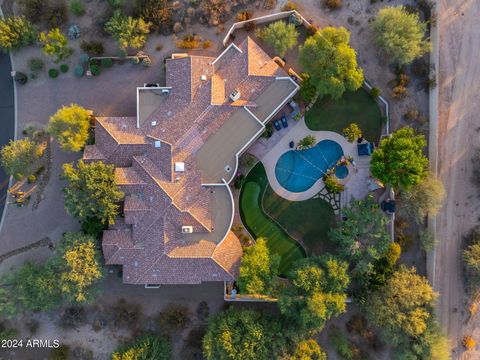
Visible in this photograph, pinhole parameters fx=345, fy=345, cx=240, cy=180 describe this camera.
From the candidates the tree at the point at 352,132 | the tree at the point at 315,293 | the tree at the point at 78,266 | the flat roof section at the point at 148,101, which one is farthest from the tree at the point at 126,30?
the tree at the point at 315,293

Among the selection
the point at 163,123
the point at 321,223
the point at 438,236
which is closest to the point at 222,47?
the point at 163,123

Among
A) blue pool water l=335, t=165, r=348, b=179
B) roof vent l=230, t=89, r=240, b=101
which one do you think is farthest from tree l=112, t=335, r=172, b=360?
roof vent l=230, t=89, r=240, b=101

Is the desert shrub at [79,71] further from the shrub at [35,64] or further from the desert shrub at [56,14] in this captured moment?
the desert shrub at [56,14]

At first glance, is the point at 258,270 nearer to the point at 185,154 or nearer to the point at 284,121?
the point at 185,154

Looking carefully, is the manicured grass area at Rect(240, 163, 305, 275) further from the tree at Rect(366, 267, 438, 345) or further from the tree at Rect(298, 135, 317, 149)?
the tree at Rect(366, 267, 438, 345)

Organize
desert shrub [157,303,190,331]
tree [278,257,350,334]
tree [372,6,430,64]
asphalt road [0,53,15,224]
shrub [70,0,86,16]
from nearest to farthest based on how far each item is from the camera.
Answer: tree [278,257,350,334], tree [372,6,430,64], shrub [70,0,86,16], desert shrub [157,303,190,331], asphalt road [0,53,15,224]

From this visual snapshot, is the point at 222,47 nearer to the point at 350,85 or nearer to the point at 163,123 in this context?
the point at 163,123
